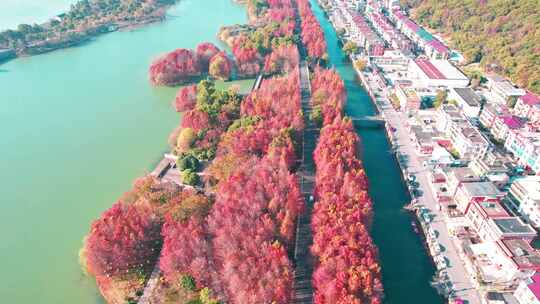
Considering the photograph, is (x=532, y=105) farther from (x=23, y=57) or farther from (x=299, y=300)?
(x=23, y=57)

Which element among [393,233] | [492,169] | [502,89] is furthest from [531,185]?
[502,89]

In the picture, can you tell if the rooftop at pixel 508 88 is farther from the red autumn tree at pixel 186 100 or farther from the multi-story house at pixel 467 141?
the red autumn tree at pixel 186 100

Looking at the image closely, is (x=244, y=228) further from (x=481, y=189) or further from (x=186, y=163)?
(x=481, y=189)

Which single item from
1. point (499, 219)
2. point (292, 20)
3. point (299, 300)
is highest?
point (292, 20)

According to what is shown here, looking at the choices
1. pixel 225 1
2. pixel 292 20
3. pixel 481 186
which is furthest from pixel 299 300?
pixel 225 1

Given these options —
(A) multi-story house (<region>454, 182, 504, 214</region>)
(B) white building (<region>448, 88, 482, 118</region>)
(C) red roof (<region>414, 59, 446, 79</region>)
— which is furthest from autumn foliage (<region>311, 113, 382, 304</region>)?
(C) red roof (<region>414, 59, 446, 79</region>)

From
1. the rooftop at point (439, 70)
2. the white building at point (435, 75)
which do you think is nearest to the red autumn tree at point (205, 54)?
the white building at point (435, 75)
